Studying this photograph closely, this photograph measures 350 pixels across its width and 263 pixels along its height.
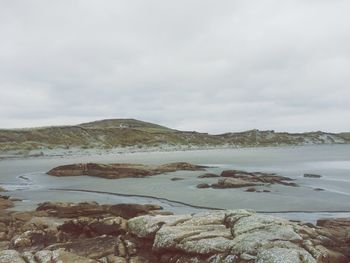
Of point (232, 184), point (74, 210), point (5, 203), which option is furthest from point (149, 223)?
point (232, 184)

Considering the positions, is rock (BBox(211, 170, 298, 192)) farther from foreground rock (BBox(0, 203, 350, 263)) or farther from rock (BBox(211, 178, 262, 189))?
foreground rock (BBox(0, 203, 350, 263))

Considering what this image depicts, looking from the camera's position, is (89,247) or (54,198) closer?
(89,247)

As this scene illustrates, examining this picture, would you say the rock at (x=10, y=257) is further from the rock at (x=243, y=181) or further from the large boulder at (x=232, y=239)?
the rock at (x=243, y=181)

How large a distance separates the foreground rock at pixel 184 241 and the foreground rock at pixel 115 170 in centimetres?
3405

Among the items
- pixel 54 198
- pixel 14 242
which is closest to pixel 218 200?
pixel 54 198

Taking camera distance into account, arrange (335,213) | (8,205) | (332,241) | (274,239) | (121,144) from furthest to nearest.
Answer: (121,144), (8,205), (335,213), (332,241), (274,239)

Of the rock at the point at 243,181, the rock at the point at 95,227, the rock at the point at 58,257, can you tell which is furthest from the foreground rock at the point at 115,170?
the rock at the point at 58,257

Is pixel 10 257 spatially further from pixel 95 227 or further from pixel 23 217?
pixel 23 217

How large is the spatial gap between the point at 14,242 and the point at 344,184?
3638 centimetres

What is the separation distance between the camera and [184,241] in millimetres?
15477

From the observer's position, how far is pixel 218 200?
33.5 meters

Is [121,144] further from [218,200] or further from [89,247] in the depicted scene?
[89,247]

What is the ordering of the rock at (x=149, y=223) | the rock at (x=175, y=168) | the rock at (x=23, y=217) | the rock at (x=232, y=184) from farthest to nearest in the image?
the rock at (x=175, y=168), the rock at (x=232, y=184), the rock at (x=23, y=217), the rock at (x=149, y=223)

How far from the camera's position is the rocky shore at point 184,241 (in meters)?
14.4
